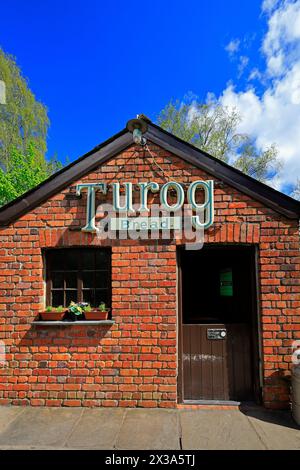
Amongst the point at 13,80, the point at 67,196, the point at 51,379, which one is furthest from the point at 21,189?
the point at 51,379

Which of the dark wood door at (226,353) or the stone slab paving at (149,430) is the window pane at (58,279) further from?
the stone slab paving at (149,430)

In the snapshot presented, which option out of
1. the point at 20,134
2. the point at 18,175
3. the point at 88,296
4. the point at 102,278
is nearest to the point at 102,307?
the point at 88,296

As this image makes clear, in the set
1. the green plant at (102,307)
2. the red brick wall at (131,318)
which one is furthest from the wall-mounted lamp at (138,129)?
the green plant at (102,307)

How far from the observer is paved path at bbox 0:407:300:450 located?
126 inches

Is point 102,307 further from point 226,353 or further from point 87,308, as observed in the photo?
point 226,353

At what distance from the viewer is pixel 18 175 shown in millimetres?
14164

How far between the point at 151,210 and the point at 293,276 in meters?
2.33

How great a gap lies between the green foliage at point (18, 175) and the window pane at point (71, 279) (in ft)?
34.7

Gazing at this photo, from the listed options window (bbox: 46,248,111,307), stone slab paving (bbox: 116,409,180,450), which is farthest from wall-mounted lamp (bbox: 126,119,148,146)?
stone slab paving (bbox: 116,409,180,450)

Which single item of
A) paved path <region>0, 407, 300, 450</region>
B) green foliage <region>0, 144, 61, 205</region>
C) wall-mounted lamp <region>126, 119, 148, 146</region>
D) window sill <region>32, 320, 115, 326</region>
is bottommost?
paved path <region>0, 407, 300, 450</region>

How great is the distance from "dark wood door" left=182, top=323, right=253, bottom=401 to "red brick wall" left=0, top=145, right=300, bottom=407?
0.38m

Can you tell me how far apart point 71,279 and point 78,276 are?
A: 143 millimetres

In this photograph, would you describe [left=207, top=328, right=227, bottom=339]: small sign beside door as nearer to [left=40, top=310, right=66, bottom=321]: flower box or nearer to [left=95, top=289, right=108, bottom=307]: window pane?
[left=95, top=289, right=108, bottom=307]: window pane

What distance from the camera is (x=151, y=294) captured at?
4.27 metres
